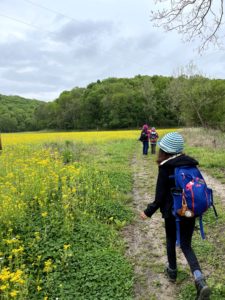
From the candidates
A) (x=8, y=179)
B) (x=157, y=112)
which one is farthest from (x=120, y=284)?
(x=157, y=112)

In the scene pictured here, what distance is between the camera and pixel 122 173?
11211 mm

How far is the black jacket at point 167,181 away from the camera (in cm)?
376

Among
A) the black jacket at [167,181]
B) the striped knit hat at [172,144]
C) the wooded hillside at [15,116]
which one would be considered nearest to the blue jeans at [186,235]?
the black jacket at [167,181]

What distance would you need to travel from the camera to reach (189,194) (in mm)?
3533

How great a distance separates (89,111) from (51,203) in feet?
279

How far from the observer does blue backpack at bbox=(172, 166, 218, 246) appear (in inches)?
139

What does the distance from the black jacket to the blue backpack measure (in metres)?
0.09

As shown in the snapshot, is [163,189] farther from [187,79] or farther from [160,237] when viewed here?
[187,79]

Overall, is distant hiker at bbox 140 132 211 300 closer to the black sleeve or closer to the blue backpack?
the black sleeve

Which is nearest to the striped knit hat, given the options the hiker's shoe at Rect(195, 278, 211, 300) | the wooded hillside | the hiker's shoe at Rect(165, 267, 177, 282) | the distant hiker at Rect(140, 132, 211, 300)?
the distant hiker at Rect(140, 132, 211, 300)

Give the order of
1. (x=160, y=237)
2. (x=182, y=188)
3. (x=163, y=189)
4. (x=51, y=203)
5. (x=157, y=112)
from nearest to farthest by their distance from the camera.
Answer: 1. (x=182, y=188)
2. (x=163, y=189)
3. (x=160, y=237)
4. (x=51, y=203)
5. (x=157, y=112)

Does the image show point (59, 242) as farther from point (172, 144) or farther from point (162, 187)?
point (172, 144)

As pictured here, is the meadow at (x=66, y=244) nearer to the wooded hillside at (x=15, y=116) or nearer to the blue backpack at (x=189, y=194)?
the blue backpack at (x=189, y=194)

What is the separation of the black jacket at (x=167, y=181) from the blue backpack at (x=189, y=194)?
0.09m
